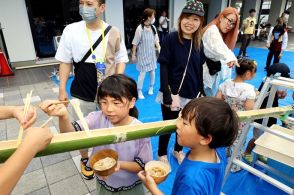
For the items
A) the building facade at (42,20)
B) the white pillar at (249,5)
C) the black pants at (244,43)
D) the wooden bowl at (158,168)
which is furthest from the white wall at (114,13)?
the white pillar at (249,5)

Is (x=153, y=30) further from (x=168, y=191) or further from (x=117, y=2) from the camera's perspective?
(x=117, y=2)

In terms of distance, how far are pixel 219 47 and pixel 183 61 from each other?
0.42 m

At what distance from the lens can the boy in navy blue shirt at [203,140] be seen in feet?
3.14

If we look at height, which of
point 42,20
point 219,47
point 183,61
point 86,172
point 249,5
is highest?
point 249,5

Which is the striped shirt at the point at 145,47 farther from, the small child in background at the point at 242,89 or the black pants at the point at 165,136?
the small child in background at the point at 242,89

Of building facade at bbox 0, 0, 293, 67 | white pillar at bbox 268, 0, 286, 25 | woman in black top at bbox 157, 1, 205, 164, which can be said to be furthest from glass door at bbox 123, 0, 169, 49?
white pillar at bbox 268, 0, 286, 25

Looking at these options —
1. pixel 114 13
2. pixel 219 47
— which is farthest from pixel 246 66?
pixel 114 13

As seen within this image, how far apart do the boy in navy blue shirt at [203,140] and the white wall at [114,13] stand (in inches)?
333

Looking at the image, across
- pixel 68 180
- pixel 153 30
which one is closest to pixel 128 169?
pixel 68 180

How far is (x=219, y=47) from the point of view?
229cm

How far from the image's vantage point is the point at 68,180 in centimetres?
254

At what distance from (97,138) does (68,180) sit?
6.21 feet

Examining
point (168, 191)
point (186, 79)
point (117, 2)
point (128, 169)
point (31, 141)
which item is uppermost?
point (117, 2)

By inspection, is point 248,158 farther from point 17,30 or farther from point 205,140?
point 17,30
